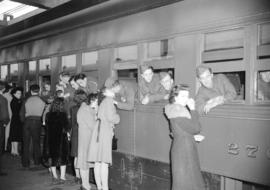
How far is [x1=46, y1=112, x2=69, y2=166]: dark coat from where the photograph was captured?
5160 mm

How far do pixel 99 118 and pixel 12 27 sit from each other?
13.1 ft

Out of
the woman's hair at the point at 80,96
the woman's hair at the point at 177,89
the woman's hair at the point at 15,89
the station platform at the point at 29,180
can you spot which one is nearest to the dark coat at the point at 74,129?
the woman's hair at the point at 80,96

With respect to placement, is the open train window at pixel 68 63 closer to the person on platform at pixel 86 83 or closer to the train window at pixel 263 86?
the person on platform at pixel 86 83

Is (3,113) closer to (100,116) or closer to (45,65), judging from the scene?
(45,65)

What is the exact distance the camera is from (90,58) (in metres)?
5.09

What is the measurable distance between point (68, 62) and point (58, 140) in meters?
1.45

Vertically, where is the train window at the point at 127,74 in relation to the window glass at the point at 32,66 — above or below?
below

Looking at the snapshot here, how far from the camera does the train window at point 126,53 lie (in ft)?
13.8

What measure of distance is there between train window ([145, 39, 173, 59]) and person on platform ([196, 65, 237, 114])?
682 millimetres

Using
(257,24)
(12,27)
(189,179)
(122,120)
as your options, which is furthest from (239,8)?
(12,27)

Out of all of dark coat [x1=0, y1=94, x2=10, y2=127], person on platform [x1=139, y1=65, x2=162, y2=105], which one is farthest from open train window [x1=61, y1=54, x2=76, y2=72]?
person on platform [x1=139, y1=65, x2=162, y2=105]

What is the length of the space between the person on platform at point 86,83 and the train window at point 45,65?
146 centimetres

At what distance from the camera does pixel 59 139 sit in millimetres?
5230

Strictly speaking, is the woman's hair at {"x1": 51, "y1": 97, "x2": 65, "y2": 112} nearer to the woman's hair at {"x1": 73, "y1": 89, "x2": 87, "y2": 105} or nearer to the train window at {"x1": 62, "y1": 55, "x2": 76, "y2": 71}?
the woman's hair at {"x1": 73, "y1": 89, "x2": 87, "y2": 105}
